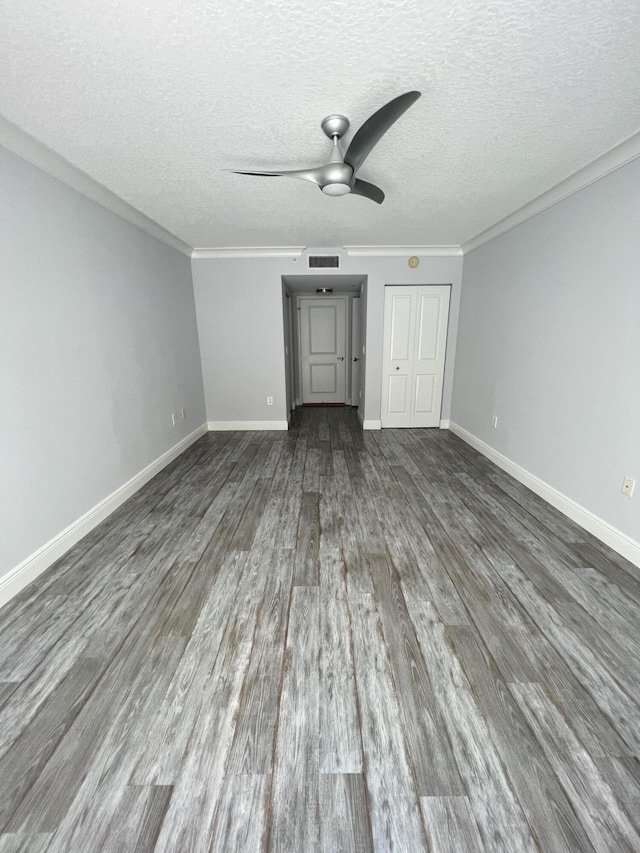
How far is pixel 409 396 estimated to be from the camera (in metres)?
4.68

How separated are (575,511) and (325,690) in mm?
2223

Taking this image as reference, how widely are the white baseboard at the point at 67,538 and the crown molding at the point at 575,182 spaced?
4.18m

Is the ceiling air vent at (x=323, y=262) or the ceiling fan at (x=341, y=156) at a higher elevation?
the ceiling air vent at (x=323, y=262)

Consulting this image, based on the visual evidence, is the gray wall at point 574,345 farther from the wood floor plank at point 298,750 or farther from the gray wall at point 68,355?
the gray wall at point 68,355

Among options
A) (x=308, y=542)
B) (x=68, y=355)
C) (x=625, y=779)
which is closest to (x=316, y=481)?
(x=308, y=542)

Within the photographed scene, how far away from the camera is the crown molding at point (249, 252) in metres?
4.11

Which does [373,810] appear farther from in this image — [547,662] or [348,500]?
[348,500]

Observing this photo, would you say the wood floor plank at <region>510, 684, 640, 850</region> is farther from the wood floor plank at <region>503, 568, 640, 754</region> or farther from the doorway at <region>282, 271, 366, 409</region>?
the doorway at <region>282, 271, 366, 409</region>

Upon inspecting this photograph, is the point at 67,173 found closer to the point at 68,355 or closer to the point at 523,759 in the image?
the point at 68,355

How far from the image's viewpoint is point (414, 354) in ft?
14.8

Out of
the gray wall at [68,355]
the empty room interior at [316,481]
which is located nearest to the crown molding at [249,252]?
the empty room interior at [316,481]

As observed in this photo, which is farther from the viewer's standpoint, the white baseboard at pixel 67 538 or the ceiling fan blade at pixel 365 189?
the ceiling fan blade at pixel 365 189

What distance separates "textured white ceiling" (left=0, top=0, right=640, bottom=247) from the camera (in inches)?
45.4

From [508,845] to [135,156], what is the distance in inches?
136
